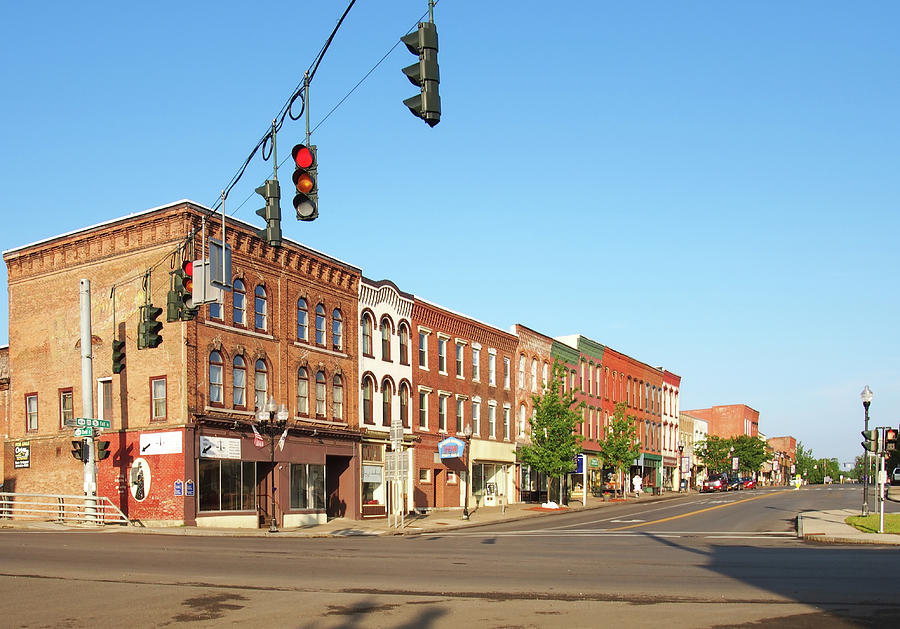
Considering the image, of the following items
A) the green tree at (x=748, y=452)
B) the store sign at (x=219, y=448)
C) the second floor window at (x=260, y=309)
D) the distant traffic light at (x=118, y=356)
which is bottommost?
the green tree at (x=748, y=452)

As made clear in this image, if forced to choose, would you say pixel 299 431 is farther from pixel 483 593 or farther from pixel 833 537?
pixel 483 593

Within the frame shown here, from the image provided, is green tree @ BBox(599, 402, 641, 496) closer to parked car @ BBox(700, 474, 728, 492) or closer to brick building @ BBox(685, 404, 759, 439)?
parked car @ BBox(700, 474, 728, 492)

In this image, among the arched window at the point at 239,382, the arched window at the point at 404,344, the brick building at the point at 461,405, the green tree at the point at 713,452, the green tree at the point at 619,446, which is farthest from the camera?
the green tree at the point at 713,452

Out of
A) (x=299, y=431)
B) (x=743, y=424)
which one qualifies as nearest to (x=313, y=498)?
(x=299, y=431)

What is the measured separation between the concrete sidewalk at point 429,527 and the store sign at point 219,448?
2905 mm

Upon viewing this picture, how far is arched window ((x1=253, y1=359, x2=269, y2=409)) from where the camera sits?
127 feet

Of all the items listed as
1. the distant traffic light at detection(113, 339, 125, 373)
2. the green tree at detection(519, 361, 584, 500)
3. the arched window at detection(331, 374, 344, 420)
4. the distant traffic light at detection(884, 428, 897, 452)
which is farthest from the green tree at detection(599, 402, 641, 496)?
the distant traffic light at detection(113, 339, 125, 373)

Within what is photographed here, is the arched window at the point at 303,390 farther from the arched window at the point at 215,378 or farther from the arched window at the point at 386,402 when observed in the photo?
the arched window at the point at 386,402

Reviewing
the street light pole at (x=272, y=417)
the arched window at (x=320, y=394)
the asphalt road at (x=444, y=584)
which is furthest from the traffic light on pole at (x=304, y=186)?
the arched window at (x=320, y=394)

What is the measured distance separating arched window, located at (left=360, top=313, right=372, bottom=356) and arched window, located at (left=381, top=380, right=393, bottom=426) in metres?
2.02

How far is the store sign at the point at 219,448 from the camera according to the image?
35.5 m

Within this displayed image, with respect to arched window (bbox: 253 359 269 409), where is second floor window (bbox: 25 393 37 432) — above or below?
below

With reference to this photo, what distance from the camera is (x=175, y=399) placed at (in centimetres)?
3522

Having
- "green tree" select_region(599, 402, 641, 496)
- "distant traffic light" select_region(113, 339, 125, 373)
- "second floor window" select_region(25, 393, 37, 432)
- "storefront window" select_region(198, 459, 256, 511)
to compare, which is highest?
"distant traffic light" select_region(113, 339, 125, 373)
